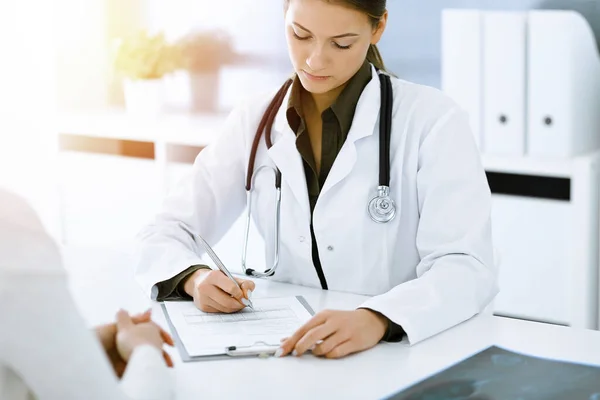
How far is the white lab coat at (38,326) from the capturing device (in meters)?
0.73

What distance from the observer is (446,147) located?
1.55 meters

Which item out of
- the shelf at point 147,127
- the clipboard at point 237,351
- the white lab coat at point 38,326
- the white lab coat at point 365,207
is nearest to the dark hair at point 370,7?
the white lab coat at point 365,207

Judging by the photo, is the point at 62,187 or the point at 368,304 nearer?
the point at 368,304

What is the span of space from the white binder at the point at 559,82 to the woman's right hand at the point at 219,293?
1485 millimetres

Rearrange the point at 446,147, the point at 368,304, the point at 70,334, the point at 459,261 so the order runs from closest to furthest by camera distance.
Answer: the point at 70,334
the point at 368,304
the point at 459,261
the point at 446,147

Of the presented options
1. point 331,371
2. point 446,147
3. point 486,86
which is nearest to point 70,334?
point 331,371

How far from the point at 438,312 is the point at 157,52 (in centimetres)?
255

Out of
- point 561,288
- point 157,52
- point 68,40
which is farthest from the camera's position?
point 68,40

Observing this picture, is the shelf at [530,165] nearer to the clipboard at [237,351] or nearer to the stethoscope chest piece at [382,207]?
the stethoscope chest piece at [382,207]

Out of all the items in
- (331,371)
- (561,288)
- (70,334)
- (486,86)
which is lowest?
(561,288)

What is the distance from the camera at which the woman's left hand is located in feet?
3.96

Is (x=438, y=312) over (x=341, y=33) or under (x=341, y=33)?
under

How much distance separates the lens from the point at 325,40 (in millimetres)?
1545

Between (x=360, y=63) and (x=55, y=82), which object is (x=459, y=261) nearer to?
(x=360, y=63)
